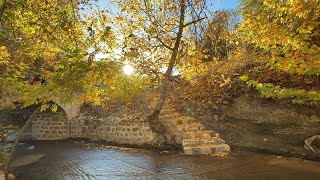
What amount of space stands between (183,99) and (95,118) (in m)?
4.33

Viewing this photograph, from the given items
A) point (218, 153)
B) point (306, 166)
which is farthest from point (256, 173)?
point (218, 153)

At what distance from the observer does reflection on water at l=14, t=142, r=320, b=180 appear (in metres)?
6.06

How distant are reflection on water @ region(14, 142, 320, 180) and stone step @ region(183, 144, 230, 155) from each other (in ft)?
0.99

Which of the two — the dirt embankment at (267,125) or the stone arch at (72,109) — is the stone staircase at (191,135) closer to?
the dirt embankment at (267,125)

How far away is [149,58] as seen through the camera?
9.48 metres

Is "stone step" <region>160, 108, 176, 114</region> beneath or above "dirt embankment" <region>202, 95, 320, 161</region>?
above

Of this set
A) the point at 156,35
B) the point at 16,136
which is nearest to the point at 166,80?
the point at 156,35

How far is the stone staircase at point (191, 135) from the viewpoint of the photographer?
26.8ft

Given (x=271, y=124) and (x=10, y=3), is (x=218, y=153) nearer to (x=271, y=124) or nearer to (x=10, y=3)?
(x=271, y=124)

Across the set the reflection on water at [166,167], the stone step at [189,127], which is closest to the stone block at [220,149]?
the reflection on water at [166,167]

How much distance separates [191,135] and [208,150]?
1.07 m

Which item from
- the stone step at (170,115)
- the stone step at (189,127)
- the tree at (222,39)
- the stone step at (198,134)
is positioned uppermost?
the tree at (222,39)

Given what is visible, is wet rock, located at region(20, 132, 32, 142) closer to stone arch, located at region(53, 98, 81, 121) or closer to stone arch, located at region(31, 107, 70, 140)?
stone arch, located at region(31, 107, 70, 140)

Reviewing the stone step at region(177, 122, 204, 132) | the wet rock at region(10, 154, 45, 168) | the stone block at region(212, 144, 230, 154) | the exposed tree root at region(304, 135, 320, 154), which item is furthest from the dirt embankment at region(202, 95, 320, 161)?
the wet rock at region(10, 154, 45, 168)
